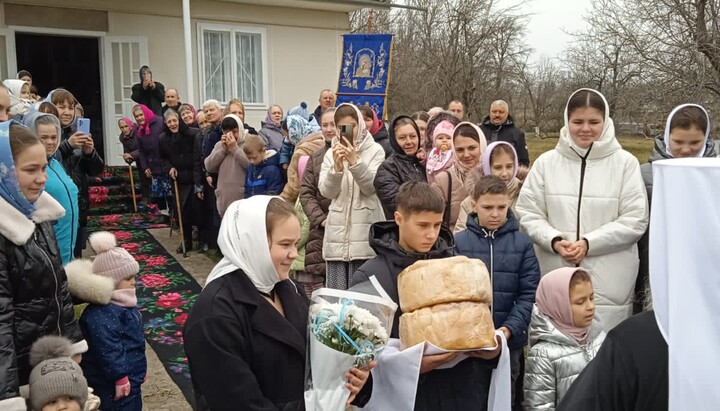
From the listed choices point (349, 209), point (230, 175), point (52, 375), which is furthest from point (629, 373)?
point (230, 175)

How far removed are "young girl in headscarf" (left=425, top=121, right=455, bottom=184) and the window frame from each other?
31.8 ft

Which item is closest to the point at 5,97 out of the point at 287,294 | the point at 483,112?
the point at 287,294

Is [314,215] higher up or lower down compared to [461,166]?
lower down

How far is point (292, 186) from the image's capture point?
588 cm

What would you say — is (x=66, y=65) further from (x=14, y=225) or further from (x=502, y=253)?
(x=502, y=253)

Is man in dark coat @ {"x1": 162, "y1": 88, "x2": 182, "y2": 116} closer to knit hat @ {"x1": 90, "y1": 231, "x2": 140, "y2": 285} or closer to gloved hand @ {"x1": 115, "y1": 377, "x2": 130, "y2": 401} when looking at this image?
knit hat @ {"x1": 90, "y1": 231, "x2": 140, "y2": 285}

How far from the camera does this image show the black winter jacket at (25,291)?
8.02 feet

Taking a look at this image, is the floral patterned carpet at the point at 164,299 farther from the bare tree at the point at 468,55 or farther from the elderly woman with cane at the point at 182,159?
the bare tree at the point at 468,55

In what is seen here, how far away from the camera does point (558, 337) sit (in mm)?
3232

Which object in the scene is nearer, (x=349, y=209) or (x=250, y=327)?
(x=250, y=327)

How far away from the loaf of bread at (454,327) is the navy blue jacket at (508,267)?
1.06 metres

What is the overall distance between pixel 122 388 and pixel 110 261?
719 millimetres

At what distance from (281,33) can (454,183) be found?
10.7m

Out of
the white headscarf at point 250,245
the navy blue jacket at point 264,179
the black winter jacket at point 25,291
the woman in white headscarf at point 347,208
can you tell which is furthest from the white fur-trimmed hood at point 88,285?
the navy blue jacket at point 264,179
